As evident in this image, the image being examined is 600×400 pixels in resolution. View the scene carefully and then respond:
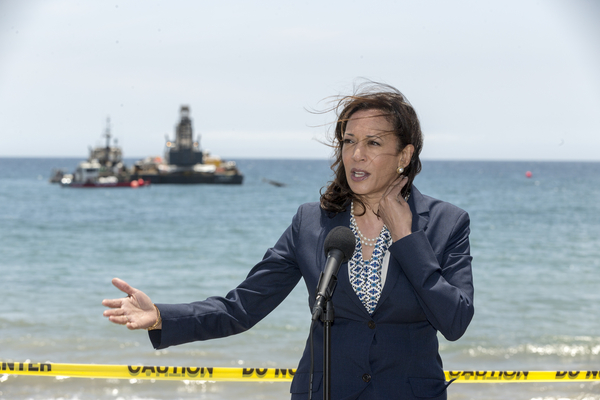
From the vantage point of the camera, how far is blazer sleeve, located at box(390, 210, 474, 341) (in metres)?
2.04

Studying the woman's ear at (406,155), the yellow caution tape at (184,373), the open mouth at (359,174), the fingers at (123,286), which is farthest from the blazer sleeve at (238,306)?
the yellow caution tape at (184,373)

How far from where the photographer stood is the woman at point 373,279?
214 centimetres

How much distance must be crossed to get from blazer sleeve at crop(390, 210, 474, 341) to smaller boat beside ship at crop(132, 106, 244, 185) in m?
77.6

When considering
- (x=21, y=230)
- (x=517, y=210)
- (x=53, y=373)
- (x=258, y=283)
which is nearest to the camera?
(x=258, y=283)

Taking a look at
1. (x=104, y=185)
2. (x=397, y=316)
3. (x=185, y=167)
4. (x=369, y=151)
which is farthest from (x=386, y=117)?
(x=185, y=167)

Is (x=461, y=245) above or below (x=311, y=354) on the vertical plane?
above

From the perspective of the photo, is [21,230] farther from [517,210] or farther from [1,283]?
[517,210]

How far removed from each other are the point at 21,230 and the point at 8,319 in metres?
20.6

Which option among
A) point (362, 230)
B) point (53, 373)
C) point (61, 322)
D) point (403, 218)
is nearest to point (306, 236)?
point (362, 230)

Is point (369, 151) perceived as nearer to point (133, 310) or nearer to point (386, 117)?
point (386, 117)

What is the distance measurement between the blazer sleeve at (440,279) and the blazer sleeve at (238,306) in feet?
1.62

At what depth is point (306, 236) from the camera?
2393 mm

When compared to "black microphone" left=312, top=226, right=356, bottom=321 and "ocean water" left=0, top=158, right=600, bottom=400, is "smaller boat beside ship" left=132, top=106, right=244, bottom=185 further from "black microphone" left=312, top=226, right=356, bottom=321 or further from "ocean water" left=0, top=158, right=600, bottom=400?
"black microphone" left=312, top=226, right=356, bottom=321

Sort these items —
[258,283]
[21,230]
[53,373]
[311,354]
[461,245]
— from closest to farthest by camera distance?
[311,354] → [461,245] → [258,283] → [53,373] → [21,230]
